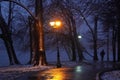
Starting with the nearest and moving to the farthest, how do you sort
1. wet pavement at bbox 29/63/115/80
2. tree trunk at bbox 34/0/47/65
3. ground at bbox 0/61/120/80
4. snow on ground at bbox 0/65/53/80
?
wet pavement at bbox 29/63/115/80 < ground at bbox 0/61/120/80 < snow on ground at bbox 0/65/53/80 < tree trunk at bbox 34/0/47/65

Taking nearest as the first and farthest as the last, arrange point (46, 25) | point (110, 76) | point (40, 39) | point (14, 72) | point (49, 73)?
point (110, 76), point (49, 73), point (14, 72), point (40, 39), point (46, 25)

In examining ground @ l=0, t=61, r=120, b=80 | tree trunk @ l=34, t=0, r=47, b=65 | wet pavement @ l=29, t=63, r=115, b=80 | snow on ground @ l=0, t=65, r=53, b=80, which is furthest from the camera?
tree trunk @ l=34, t=0, r=47, b=65

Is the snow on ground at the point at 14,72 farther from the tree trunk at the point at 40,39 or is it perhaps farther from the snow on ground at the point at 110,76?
the snow on ground at the point at 110,76

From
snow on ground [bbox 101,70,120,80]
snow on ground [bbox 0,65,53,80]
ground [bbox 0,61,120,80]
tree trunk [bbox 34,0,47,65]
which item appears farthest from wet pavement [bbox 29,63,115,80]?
tree trunk [bbox 34,0,47,65]

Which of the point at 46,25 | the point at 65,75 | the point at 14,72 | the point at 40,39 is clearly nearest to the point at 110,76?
the point at 65,75

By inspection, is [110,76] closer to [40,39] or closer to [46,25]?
[40,39]

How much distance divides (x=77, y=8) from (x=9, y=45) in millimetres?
13127

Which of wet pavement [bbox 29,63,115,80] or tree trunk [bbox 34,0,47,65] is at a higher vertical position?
tree trunk [bbox 34,0,47,65]

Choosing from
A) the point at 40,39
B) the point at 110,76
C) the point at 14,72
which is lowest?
the point at 110,76

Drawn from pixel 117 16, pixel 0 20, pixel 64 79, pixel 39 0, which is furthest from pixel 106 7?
pixel 0 20

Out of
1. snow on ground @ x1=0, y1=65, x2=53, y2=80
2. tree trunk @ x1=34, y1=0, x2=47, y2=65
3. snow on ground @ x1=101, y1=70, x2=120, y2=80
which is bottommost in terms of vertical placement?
snow on ground @ x1=101, y1=70, x2=120, y2=80

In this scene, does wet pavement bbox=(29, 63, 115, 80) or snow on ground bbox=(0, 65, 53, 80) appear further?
snow on ground bbox=(0, 65, 53, 80)

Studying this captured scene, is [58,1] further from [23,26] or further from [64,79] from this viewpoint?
[64,79]

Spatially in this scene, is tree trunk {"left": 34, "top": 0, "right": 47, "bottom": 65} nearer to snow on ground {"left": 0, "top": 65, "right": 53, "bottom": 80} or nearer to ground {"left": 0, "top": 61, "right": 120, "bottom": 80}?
snow on ground {"left": 0, "top": 65, "right": 53, "bottom": 80}
